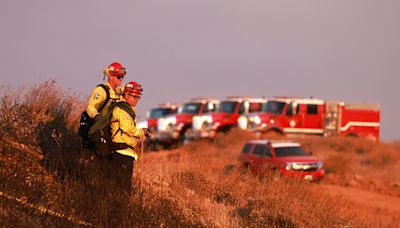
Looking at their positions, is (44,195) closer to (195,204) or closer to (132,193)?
(132,193)

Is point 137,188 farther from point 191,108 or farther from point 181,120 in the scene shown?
point 191,108

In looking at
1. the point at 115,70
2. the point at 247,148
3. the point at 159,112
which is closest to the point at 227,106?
the point at 159,112

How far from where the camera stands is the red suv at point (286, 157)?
1955 centimetres

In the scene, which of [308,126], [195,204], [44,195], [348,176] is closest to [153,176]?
[195,204]

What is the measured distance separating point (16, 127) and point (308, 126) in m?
25.5

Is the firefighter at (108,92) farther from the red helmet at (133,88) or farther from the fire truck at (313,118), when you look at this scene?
the fire truck at (313,118)

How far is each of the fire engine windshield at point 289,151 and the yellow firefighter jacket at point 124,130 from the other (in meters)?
12.6

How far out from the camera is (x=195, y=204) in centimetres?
980

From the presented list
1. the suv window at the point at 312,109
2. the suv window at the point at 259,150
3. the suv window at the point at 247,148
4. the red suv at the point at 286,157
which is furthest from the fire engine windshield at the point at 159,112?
the suv window at the point at 259,150

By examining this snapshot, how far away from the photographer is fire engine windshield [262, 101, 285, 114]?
32281 mm

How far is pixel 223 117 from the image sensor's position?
3203cm

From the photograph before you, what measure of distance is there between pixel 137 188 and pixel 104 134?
0.79m

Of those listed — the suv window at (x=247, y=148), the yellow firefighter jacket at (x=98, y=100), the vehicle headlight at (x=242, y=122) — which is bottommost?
the suv window at (x=247, y=148)

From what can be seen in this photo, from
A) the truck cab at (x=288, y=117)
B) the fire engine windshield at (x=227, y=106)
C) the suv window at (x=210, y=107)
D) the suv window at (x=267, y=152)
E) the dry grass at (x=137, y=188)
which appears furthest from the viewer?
the suv window at (x=210, y=107)
